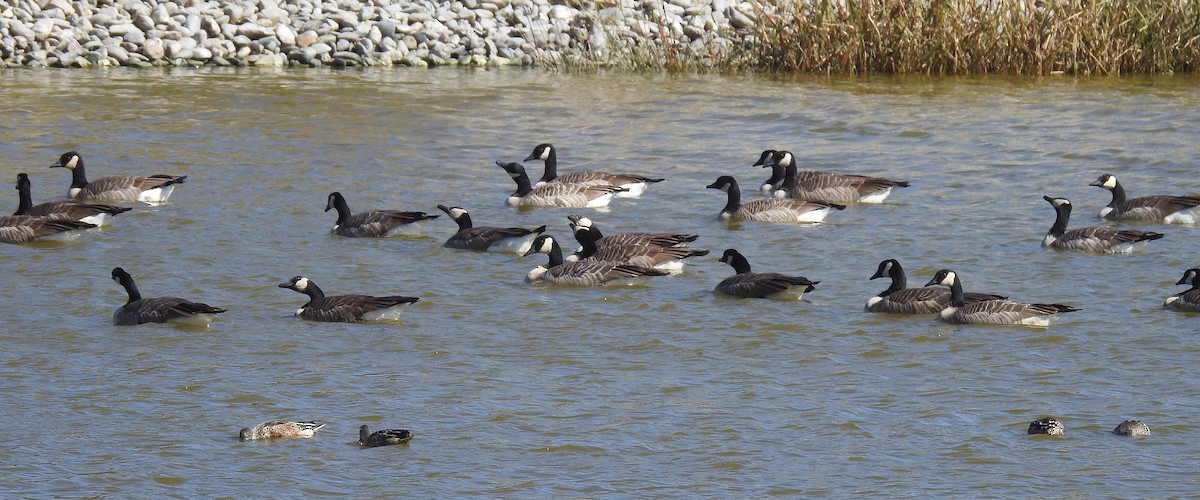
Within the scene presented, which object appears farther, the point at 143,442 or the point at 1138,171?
the point at 1138,171

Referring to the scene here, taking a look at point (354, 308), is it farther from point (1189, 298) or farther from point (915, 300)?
point (1189, 298)

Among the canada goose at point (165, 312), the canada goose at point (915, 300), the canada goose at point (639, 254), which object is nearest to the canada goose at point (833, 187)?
the canada goose at point (639, 254)

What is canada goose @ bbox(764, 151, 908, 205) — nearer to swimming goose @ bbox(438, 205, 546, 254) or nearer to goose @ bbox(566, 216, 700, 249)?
goose @ bbox(566, 216, 700, 249)

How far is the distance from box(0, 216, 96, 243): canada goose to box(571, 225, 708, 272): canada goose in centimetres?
534

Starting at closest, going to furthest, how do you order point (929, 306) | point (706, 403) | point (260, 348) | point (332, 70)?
point (706, 403), point (260, 348), point (929, 306), point (332, 70)

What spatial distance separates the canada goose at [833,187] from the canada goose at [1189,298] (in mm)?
5510

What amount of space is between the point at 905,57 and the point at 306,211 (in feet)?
40.8

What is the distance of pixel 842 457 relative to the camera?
10102mm

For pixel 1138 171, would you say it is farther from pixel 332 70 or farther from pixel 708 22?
pixel 332 70

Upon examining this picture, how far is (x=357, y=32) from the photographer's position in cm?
3300

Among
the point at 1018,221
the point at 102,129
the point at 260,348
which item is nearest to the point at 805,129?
the point at 1018,221

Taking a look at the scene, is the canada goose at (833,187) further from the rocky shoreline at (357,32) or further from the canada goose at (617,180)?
the rocky shoreline at (357,32)

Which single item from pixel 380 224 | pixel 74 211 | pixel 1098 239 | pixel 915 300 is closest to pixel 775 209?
pixel 1098 239

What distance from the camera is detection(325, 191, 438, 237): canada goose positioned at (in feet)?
57.5
